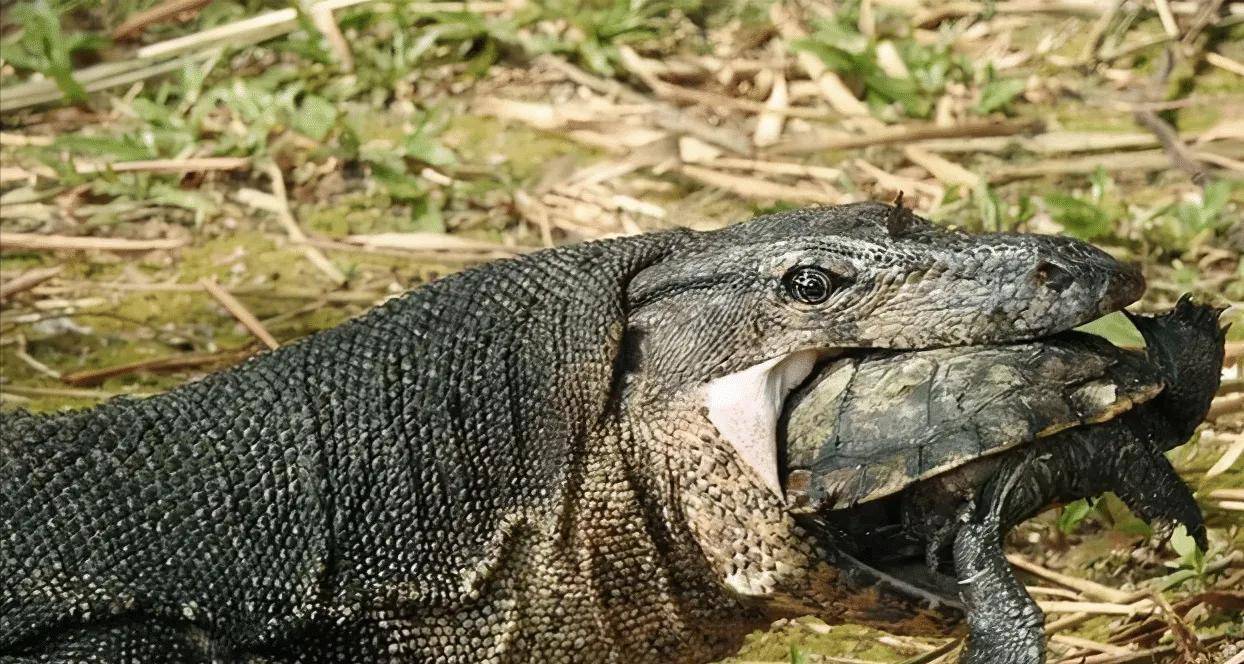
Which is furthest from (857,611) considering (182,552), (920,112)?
(920,112)

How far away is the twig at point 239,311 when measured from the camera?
5738mm

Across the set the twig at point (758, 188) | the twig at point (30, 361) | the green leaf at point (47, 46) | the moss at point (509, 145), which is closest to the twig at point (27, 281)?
the twig at point (30, 361)

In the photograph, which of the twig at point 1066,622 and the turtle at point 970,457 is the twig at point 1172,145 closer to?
the twig at point 1066,622

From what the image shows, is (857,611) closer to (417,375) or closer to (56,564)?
(417,375)

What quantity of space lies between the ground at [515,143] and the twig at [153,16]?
0.05 ft

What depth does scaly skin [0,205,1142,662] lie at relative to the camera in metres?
3.14

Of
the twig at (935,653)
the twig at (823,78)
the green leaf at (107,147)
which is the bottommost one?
the green leaf at (107,147)

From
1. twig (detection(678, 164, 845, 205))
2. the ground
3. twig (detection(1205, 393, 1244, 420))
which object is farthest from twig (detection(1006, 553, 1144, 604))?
twig (detection(678, 164, 845, 205))

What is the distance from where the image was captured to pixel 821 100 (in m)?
7.27

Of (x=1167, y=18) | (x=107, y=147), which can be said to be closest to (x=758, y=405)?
(x=107, y=147)

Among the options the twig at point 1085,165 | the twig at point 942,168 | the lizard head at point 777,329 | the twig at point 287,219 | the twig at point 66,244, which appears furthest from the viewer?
the twig at point 1085,165

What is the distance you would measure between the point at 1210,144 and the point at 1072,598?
2.77 metres

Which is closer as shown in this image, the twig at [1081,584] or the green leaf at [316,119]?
the twig at [1081,584]

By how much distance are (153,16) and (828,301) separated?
5.38 meters
